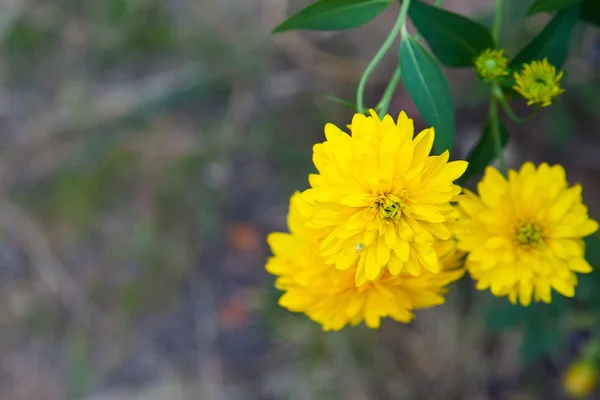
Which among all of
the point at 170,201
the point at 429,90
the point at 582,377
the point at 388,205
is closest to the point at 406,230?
the point at 388,205

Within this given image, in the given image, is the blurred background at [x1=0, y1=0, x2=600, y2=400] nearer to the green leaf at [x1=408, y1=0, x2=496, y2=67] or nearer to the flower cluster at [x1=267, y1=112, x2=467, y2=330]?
the green leaf at [x1=408, y1=0, x2=496, y2=67]

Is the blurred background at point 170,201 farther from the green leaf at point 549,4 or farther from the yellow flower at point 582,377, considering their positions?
the green leaf at point 549,4

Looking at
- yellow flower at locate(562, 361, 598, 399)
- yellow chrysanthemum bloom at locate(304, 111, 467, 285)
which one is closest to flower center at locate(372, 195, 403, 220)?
yellow chrysanthemum bloom at locate(304, 111, 467, 285)

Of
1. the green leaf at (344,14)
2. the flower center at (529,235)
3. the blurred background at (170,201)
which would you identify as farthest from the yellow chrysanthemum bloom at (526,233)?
the blurred background at (170,201)

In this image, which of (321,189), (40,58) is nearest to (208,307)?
(40,58)

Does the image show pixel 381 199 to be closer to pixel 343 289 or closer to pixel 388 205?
A: pixel 388 205

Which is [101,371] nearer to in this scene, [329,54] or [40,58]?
[40,58]
